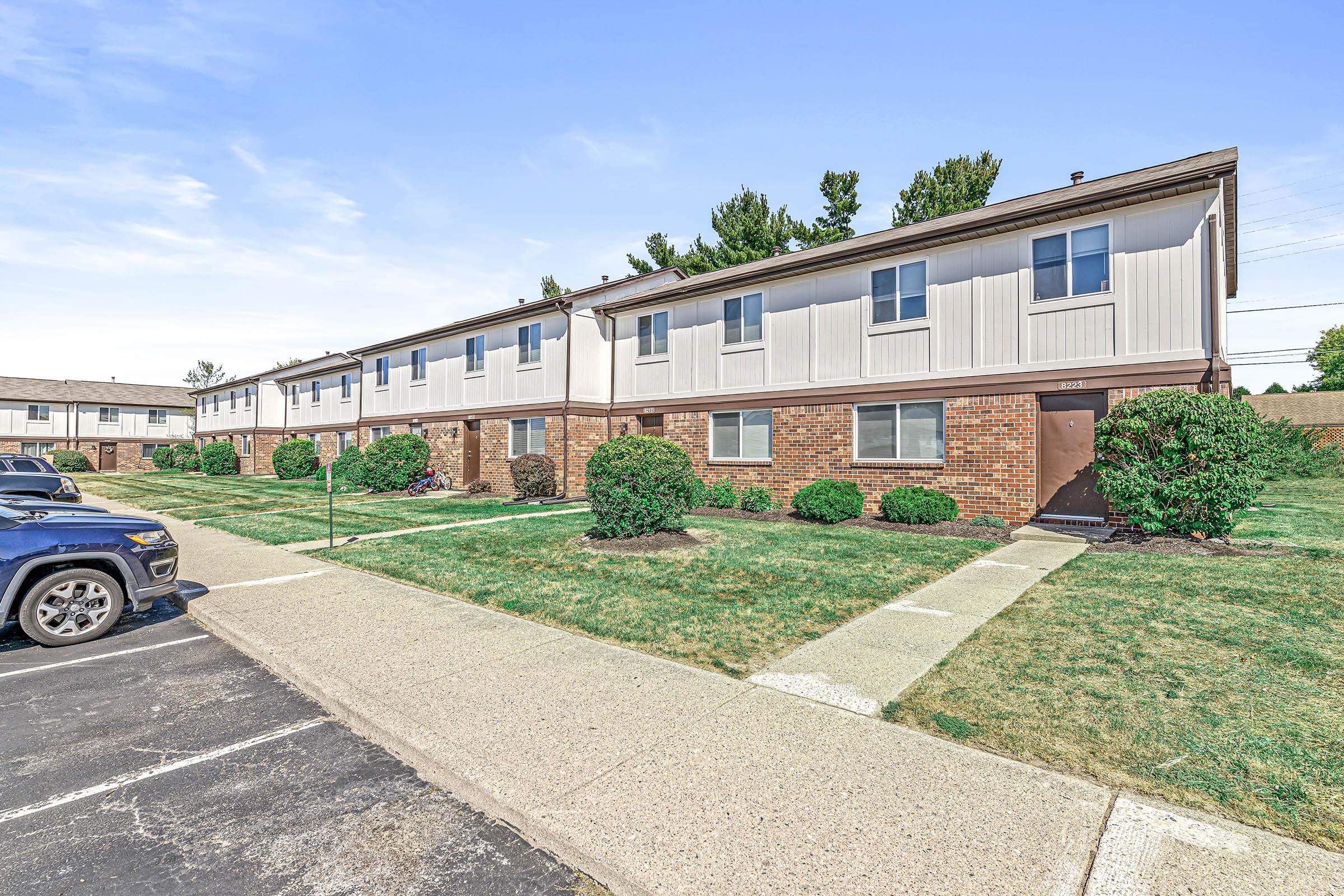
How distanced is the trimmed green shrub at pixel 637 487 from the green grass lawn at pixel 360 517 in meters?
5.00

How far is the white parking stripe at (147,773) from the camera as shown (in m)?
3.30

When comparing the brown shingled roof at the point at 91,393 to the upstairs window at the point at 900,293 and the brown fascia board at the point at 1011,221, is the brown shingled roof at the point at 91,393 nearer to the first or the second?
the brown fascia board at the point at 1011,221

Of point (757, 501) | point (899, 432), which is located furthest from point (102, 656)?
point (899, 432)

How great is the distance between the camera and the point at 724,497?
15.6 meters

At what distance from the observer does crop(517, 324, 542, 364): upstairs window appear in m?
20.2

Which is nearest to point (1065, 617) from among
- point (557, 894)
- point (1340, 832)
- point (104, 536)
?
point (1340, 832)

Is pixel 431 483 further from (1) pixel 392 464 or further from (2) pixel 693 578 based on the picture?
(2) pixel 693 578

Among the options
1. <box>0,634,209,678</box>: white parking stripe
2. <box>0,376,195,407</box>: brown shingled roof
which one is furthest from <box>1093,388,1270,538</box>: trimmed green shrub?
<box>0,376,195,407</box>: brown shingled roof

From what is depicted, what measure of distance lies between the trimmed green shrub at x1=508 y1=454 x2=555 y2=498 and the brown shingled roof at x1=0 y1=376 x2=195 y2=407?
50.6m

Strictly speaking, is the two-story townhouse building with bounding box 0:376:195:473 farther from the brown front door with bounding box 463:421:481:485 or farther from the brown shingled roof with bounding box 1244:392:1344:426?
the brown shingled roof with bounding box 1244:392:1344:426

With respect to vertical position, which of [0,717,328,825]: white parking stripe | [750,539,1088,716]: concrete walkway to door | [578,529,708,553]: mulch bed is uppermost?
[578,529,708,553]: mulch bed

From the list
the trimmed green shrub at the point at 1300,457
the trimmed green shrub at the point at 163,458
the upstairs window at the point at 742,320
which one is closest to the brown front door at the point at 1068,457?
the upstairs window at the point at 742,320

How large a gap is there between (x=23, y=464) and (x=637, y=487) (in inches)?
756

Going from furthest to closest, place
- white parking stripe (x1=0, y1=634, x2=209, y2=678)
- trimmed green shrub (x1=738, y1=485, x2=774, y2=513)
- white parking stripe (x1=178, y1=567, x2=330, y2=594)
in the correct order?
1. trimmed green shrub (x1=738, y1=485, x2=774, y2=513)
2. white parking stripe (x1=178, y1=567, x2=330, y2=594)
3. white parking stripe (x1=0, y1=634, x2=209, y2=678)
